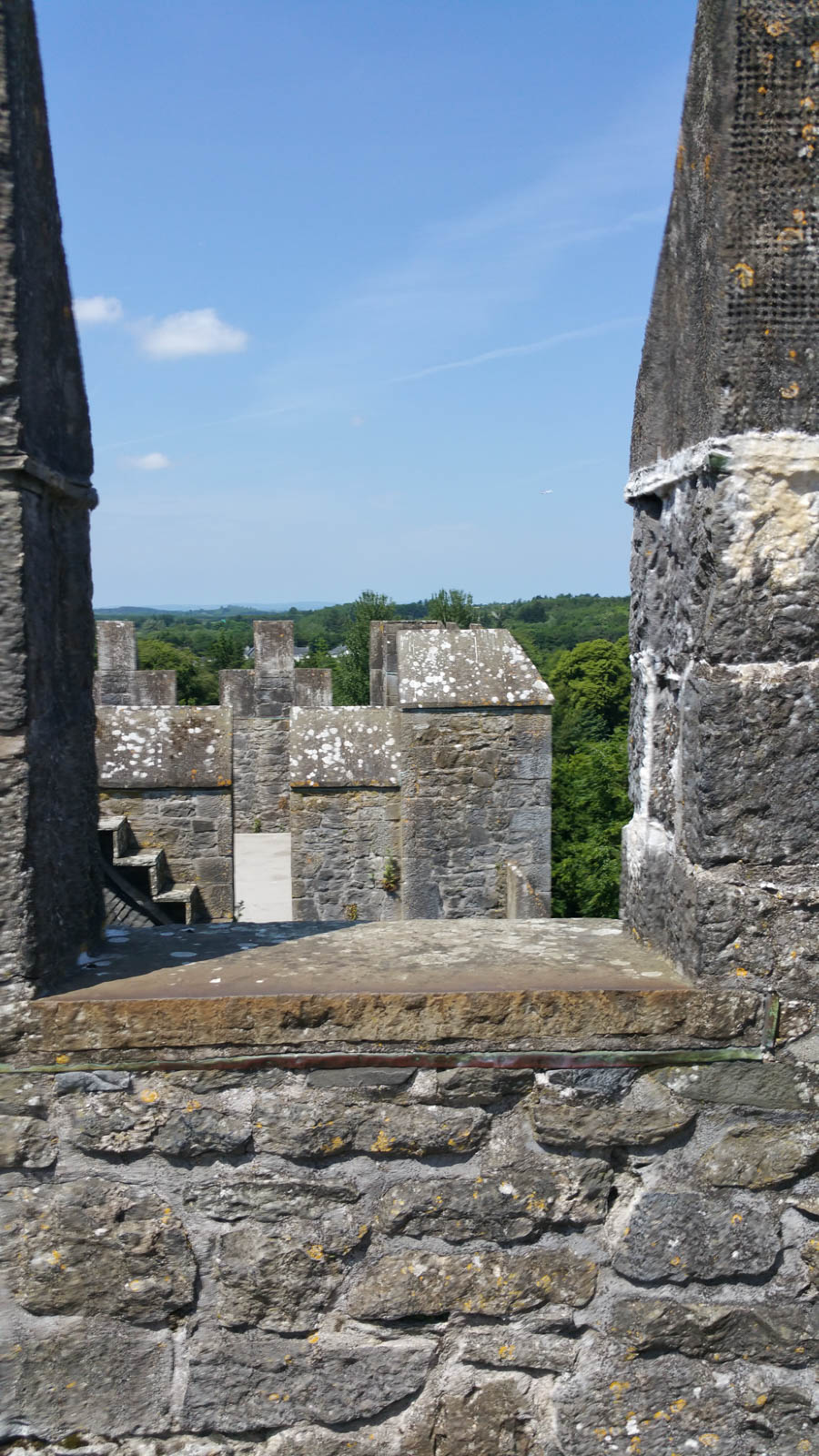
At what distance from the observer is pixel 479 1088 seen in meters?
2.15

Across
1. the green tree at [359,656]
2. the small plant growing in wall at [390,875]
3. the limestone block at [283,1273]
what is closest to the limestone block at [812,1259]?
the limestone block at [283,1273]

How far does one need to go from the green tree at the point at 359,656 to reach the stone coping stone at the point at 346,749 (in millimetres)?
17762

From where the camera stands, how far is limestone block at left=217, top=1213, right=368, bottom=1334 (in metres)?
2.12

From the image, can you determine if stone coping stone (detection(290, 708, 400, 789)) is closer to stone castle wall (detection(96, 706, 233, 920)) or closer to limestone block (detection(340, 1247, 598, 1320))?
stone castle wall (detection(96, 706, 233, 920))

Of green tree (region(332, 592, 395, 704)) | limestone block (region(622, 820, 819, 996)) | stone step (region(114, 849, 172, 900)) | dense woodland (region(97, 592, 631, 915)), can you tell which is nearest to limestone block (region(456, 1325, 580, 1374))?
limestone block (region(622, 820, 819, 996))

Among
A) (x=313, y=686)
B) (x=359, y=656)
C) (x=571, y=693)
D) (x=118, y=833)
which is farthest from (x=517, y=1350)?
(x=571, y=693)

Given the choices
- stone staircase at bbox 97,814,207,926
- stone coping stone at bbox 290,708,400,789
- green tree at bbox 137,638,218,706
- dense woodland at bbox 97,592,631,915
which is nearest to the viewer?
stone staircase at bbox 97,814,207,926

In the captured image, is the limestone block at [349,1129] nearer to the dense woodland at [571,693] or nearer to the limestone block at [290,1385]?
the limestone block at [290,1385]

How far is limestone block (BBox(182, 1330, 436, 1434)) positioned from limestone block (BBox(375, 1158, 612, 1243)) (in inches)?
10.1

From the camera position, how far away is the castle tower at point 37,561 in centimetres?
209

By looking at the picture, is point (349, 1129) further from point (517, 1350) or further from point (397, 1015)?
point (517, 1350)

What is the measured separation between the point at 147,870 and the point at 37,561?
16.0 ft

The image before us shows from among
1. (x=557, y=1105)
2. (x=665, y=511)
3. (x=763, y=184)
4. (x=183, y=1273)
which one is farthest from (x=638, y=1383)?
(x=763, y=184)

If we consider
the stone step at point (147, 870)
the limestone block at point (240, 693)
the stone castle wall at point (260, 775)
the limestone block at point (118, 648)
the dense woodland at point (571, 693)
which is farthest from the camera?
the limestone block at point (240, 693)
